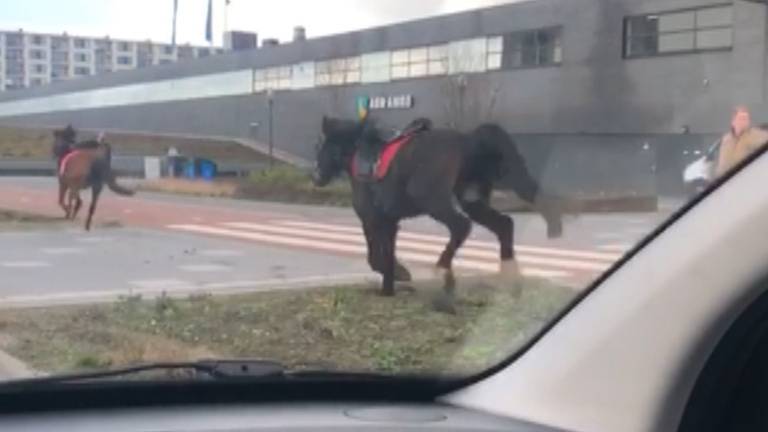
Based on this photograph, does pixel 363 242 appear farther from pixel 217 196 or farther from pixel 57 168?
pixel 57 168

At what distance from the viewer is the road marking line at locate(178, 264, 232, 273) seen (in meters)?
5.86

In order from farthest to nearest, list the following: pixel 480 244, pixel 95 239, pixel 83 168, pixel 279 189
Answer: pixel 95 239
pixel 480 244
pixel 279 189
pixel 83 168

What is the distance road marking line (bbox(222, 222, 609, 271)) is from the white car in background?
0.80ft

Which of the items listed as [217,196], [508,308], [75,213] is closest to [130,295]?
[75,213]

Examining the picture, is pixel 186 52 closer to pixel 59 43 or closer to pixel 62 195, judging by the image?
pixel 59 43

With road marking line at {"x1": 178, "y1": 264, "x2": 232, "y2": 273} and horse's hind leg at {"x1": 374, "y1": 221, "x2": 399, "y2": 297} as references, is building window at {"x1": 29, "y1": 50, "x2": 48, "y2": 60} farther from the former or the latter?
road marking line at {"x1": 178, "y1": 264, "x2": 232, "y2": 273}

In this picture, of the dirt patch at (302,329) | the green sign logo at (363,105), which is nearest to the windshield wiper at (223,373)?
the dirt patch at (302,329)

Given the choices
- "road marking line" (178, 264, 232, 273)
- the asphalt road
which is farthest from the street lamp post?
"road marking line" (178, 264, 232, 273)

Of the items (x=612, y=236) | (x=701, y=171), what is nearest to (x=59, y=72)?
(x=612, y=236)

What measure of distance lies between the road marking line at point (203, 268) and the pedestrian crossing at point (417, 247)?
0.59ft

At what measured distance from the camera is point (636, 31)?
2627 millimetres

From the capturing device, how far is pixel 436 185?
4.31 metres

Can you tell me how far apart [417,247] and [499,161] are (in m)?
0.87

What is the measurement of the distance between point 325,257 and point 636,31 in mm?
3436
